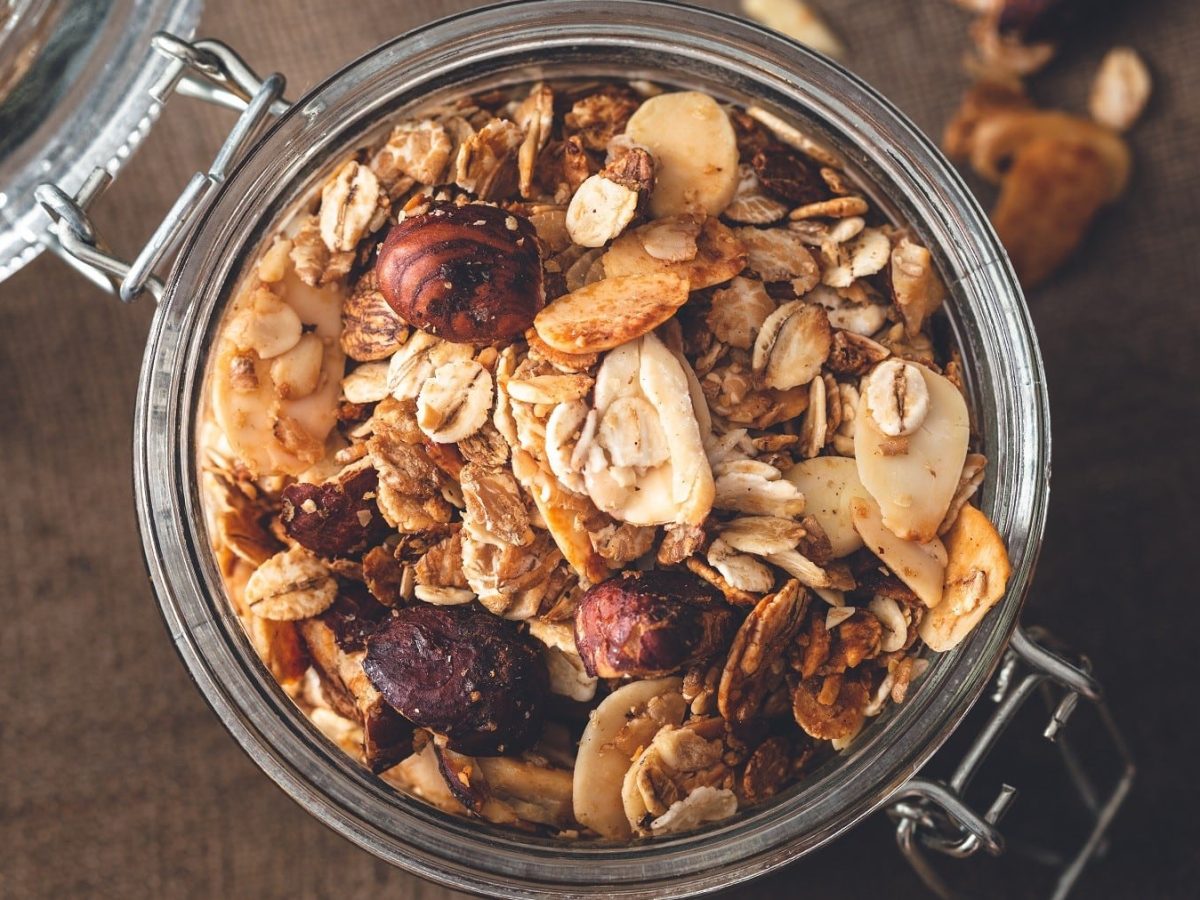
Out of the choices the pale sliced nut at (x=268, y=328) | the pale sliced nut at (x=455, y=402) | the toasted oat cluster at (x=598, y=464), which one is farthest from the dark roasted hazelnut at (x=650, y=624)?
the pale sliced nut at (x=268, y=328)

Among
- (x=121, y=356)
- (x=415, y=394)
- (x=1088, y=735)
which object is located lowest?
(x=1088, y=735)

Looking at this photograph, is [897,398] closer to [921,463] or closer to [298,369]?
[921,463]

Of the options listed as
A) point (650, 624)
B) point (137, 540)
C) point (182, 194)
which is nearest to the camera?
point (650, 624)

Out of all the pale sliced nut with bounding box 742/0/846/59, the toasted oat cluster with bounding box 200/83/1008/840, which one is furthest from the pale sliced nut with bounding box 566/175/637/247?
the pale sliced nut with bounding box 742/0/846/59

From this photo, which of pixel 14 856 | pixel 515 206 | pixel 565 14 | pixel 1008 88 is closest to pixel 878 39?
pixel 1008 88

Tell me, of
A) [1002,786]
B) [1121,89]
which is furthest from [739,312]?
[1121,89]

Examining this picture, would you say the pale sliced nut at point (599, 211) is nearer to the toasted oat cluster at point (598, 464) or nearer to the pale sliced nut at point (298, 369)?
the toasted oat cluster at point (598, 464)

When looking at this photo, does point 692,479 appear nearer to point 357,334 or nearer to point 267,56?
point 357,334
